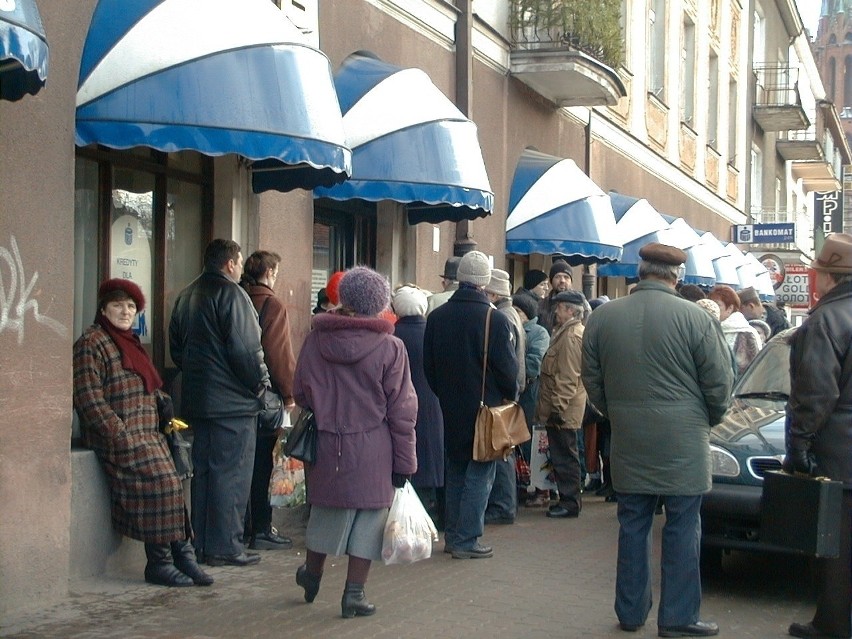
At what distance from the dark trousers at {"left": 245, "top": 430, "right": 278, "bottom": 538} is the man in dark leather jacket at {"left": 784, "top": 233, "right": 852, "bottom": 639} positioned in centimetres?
367

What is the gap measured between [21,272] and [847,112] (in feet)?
361

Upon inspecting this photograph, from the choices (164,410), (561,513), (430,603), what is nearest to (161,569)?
(164,410)

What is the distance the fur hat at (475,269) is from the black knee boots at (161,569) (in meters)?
2.66

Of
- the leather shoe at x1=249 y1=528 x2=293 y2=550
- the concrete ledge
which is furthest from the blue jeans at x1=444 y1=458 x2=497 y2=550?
the concrete ledge

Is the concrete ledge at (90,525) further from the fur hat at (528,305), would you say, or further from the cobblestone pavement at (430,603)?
the fur hat at (528,305)

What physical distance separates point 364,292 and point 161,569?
2114 millimetres

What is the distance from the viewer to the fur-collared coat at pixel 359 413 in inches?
251

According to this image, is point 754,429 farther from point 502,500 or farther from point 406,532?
point 502,500

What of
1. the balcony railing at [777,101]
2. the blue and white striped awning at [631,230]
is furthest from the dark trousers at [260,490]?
the balcony railing at [777,101]

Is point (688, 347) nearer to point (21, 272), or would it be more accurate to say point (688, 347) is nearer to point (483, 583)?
point (483, 583)

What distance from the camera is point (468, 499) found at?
8156 millimetres

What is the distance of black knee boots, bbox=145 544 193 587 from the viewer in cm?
717

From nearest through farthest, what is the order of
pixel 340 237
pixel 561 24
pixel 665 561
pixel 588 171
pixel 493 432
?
pixel 665 561 < pixel 493 432 < pixel 340 237 < pixel 561 24 < pixel 588 171

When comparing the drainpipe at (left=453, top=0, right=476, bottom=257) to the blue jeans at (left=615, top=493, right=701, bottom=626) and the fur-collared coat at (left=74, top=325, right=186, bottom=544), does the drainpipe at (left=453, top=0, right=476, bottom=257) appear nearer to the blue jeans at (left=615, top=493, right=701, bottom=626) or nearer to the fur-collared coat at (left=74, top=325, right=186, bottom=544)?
the fur-collared coat at (left=74, top=325, right=186, bottom=544)
